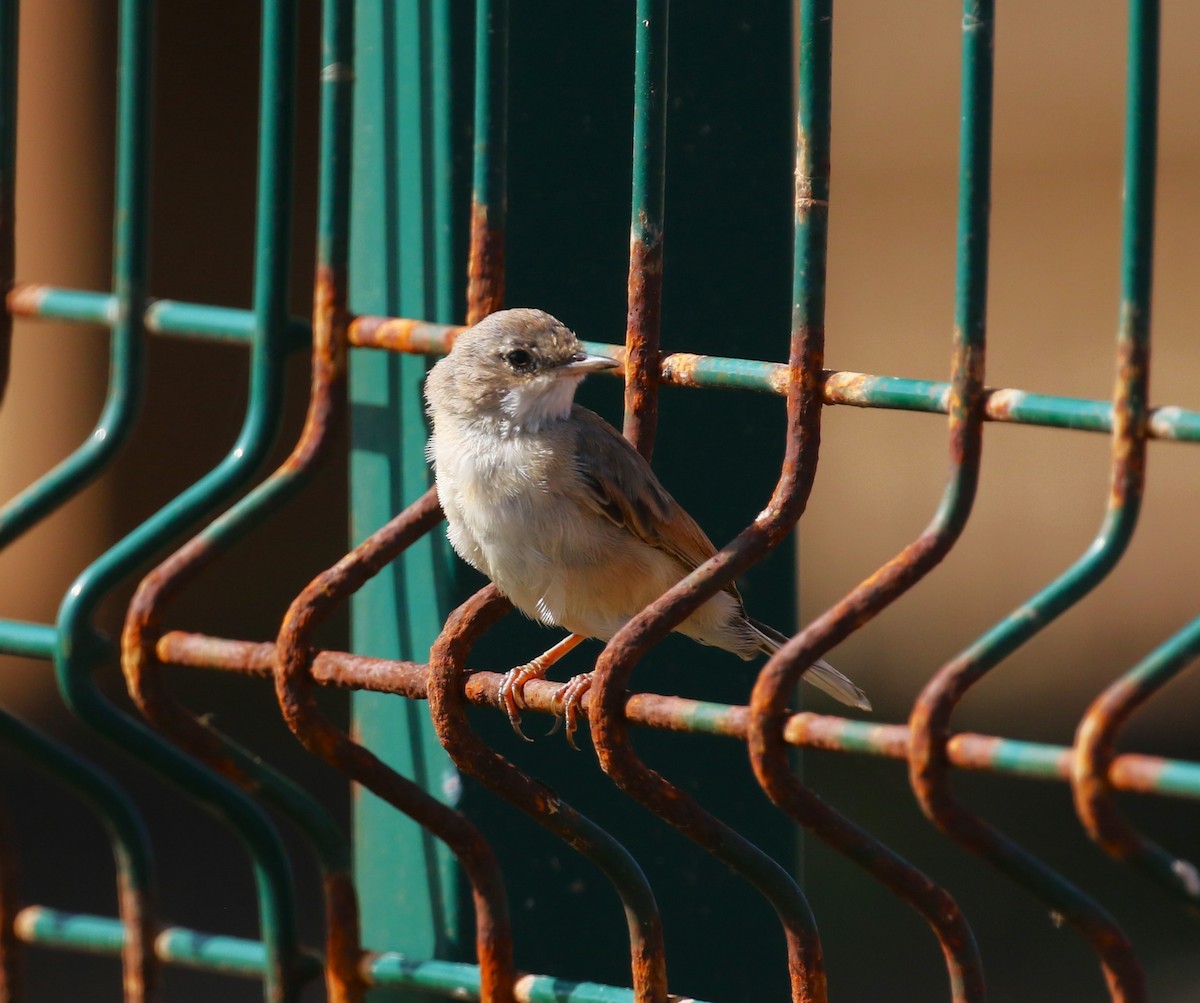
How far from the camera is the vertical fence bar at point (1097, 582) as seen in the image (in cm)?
187

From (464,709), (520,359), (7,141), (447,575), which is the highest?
(7,141)

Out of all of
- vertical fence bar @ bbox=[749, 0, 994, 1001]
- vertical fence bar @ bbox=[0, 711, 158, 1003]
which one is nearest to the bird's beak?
vertical fence bar @ bbox=[749, 0, 994, 1001]

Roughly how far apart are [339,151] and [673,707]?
1.03 metres

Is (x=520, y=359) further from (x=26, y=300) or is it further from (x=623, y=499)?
(x=26, y=300)

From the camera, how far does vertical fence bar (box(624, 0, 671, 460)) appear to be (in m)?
2.33

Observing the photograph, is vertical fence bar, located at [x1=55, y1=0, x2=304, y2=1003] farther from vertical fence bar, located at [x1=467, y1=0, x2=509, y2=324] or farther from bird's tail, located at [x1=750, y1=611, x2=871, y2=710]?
bird's tail, located at [x1=750, y1=611, x2=871, y2=710]

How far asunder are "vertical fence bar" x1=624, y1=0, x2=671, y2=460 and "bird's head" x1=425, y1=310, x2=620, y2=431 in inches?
9.3

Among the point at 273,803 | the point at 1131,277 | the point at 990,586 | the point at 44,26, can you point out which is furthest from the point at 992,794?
the point at 1131,277

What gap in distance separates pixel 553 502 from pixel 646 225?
1027mm

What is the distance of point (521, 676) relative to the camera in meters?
2.60

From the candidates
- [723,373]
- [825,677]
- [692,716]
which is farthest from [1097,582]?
[825,677]

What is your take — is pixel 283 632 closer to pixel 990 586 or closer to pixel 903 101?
pixel 903 101

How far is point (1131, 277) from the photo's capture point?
1.93 meters

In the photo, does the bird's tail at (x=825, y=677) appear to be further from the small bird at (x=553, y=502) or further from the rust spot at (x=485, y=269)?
the rust spot at (x=485, y=269)
